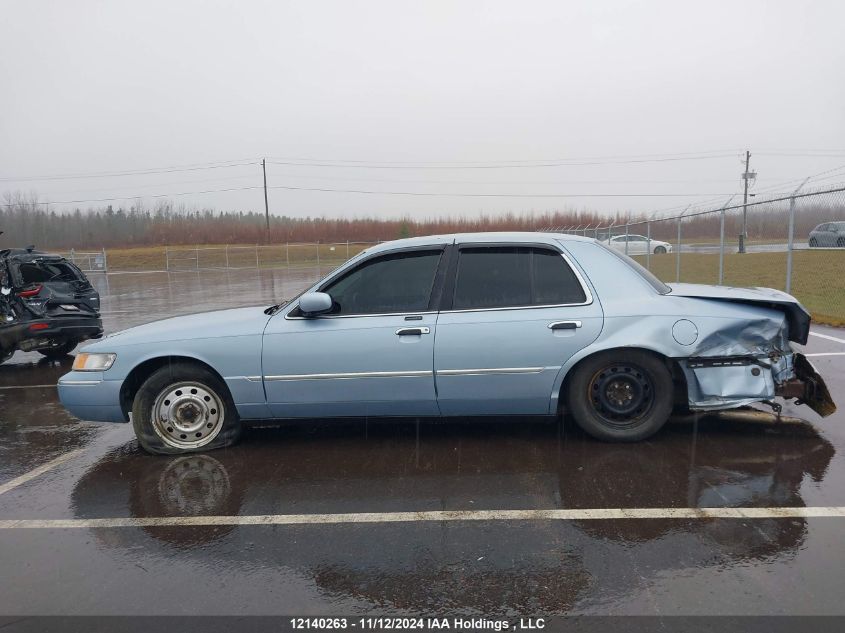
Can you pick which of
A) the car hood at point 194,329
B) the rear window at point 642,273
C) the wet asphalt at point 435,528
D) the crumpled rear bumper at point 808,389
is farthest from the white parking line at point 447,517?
the rear window at point 642,273

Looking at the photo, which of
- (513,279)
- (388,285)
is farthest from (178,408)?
(513,279)

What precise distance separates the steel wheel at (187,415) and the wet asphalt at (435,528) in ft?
0.61

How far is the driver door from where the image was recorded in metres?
4.54

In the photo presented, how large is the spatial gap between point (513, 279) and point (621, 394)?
1.18m

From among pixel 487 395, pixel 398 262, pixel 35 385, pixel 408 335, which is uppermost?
pixel 398 262

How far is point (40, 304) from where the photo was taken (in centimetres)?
901

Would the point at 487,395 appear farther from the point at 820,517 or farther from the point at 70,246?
the point at 70,246

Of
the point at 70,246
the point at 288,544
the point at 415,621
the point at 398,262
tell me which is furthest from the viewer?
the point at 70,246

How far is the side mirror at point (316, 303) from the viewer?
4.54 m

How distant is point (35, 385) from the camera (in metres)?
7.97

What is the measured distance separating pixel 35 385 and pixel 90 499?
476 centimetres

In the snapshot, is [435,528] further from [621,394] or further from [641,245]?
[641,245]

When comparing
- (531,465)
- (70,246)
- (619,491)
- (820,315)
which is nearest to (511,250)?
(531,465)

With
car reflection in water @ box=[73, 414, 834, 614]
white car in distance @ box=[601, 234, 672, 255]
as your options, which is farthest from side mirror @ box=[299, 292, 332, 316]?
white car in distance @ box=[601, 234, 672, 255]
